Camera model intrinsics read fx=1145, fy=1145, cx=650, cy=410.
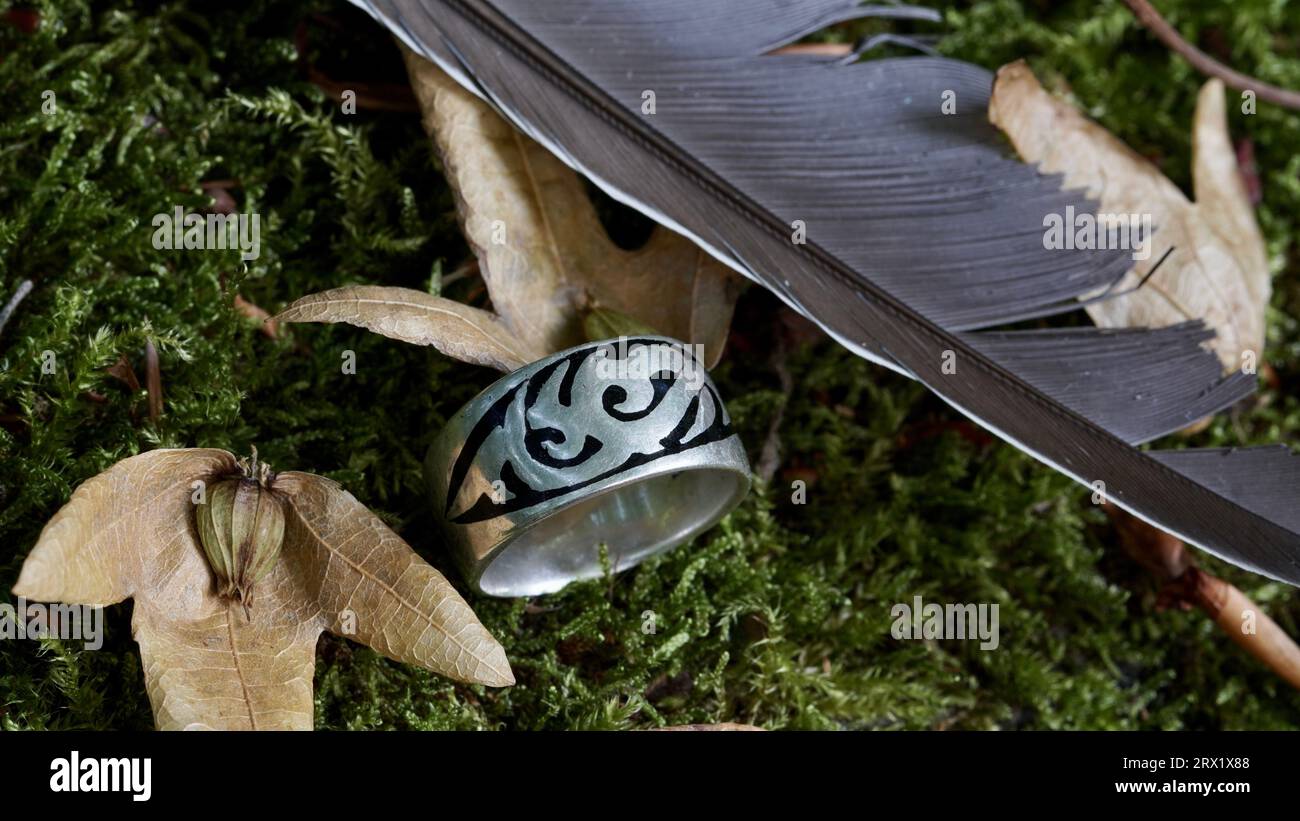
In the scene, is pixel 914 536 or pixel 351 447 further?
pixel 914 536

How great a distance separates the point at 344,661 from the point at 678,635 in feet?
1.17

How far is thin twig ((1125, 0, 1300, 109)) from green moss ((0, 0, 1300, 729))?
1.45ft

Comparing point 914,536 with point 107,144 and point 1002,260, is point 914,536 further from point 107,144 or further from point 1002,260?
point 107,144

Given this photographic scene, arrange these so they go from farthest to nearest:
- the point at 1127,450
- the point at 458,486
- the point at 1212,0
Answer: the point at 1212,0
the point at 1127,450
the point at 458,486

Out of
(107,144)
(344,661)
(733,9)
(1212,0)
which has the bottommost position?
(344,661)

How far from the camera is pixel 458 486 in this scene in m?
1.16

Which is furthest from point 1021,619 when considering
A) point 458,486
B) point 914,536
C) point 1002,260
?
point 458,486

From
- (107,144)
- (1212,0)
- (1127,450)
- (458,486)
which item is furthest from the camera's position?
(1212,0)

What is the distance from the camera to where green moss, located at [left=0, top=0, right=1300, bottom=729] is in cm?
120

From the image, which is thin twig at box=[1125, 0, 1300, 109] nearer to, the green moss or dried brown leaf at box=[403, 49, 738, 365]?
the green moss

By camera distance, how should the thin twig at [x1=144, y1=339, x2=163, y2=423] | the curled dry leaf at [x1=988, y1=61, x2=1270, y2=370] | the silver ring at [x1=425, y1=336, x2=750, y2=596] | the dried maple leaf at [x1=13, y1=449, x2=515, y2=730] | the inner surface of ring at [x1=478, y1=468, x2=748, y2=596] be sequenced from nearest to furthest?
the dried maple leaf at [x1=13, y1=449, x2=515, y2=730] < the silver ring at [x1=425, y1=336, x2=750, y2=596] < the thin twig at [x1=144, y1=339, x2=163, y2=423] < the inner surface of ring at [x1=478, y1=468, x2=748, y2=596] < the curled dry leaf at [x1=988, y1=61, x2=1270, y2=370]

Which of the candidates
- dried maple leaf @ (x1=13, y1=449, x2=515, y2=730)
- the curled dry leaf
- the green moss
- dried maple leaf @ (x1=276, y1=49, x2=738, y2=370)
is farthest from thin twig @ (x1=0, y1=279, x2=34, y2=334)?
the curled dry leaf

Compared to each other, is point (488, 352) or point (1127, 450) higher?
point (488, 352)

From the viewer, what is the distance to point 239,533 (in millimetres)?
1088
